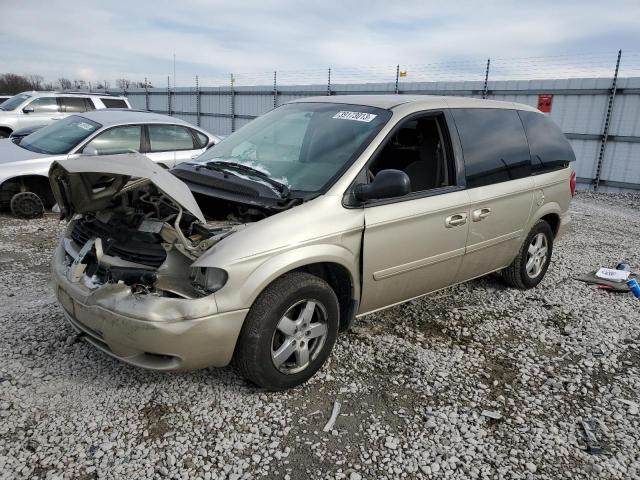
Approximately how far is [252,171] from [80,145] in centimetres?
475

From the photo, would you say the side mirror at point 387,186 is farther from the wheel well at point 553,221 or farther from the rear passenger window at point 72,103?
the rear passenger window at point 72,103

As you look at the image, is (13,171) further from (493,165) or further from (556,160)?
(556,160)

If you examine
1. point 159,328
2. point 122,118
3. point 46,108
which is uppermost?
point 122,118

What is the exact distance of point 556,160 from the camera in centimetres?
482

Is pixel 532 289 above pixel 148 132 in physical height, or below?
below

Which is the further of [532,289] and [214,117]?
[214,117]

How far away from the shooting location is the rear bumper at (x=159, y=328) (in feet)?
8.31

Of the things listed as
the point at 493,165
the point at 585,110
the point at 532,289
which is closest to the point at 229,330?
the point at 493,165

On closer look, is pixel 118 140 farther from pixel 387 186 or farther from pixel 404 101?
pixel 387 186

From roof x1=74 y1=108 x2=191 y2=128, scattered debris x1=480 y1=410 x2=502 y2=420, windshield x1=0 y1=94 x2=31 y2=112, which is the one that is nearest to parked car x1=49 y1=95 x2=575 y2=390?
scattered debris x1=480 y1=410 x2=502 y2=420

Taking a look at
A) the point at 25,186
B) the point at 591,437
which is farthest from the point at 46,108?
the point at 591,437

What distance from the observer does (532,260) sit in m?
4.87

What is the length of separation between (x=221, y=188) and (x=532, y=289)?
11.3 ft

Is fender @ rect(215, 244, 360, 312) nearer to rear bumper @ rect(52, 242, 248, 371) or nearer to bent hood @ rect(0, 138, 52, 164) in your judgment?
rear bumper @ rect(52, 242, 248, 371)
